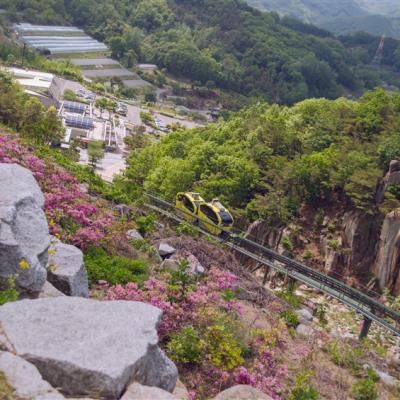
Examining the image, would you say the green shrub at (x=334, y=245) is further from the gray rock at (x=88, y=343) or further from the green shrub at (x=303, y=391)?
the gray rock at (x=88, y=343)

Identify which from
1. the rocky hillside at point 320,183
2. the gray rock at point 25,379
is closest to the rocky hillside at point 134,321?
the gray rock at point 25,379

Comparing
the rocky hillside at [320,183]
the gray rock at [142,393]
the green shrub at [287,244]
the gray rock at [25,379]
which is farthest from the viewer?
the green shrub at [287,244]

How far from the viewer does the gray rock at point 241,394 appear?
795cm

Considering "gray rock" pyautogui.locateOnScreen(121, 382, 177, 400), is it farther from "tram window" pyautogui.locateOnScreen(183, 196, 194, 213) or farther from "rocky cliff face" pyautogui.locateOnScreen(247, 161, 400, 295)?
"rocky cliff face" pyautogui.locateOnScreen(247, 161, 400, 295)

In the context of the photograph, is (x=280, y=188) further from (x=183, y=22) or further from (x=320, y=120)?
(x=183, y=22)

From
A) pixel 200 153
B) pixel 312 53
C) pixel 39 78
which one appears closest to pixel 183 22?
pixel 312 53

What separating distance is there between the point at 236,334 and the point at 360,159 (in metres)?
18.3

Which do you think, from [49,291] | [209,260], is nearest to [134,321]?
[49,291]

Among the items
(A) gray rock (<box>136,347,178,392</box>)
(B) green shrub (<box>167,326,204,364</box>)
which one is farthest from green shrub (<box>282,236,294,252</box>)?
(A) gray rock (<box>136,347,178,392</box>)

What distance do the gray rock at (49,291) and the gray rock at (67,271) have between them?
26cm

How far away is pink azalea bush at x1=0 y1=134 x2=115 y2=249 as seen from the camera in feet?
39.8

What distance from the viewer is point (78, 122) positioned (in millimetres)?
70375

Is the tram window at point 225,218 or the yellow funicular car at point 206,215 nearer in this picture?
the yellow funicular car at point 206,215

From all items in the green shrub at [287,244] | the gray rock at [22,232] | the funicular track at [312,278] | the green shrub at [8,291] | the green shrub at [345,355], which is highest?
the gray rock at [22,232]
